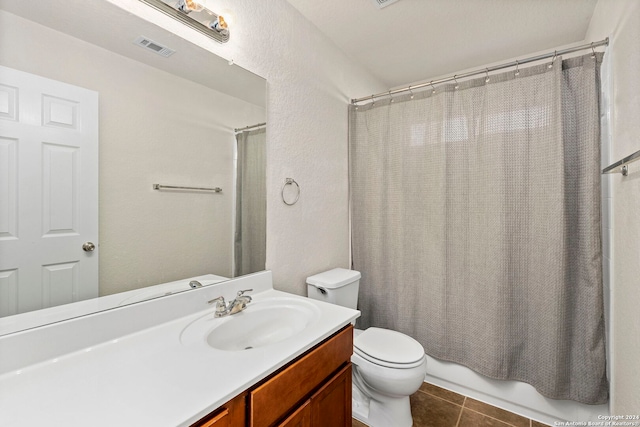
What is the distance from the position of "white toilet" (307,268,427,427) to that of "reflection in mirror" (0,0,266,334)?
0.66 meters

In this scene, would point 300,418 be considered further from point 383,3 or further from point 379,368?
point 383,3

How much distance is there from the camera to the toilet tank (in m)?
1.69

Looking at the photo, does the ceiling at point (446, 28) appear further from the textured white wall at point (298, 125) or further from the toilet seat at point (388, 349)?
the toilet seat at point (388, 349)

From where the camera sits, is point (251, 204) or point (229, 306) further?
point (251, 204)

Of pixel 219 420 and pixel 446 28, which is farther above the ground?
pixel 446 28

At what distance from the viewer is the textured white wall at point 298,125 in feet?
4.71

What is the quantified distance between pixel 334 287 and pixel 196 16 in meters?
1.49

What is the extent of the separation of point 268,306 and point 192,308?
12.4 inches

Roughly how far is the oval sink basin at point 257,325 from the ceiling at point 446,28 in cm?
170

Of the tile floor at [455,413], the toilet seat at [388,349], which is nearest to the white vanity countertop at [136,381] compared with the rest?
the toilet seat at [388,349]

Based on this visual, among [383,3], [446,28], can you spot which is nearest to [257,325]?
[383,3]

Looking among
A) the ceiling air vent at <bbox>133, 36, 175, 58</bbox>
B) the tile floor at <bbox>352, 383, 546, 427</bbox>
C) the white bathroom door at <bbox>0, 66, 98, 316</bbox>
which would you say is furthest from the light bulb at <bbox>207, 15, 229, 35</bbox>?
the tile floor at <bbox>352, 383, 546, 427</bbox>

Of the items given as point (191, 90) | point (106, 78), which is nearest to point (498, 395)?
A: point (191, 90)

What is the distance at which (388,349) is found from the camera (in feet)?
4.98
